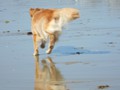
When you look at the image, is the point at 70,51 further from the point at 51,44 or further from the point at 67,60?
the point at 67,60

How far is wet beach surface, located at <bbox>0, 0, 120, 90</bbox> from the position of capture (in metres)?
6.69

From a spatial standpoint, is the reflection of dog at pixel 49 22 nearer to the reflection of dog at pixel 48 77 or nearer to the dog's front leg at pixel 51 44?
the dog's front leg at pixel 51 44

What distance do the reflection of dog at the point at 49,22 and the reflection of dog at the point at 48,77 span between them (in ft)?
2.88

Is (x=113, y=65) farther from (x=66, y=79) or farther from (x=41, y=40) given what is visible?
(x=41, y=40)

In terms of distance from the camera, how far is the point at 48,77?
713 centimetres

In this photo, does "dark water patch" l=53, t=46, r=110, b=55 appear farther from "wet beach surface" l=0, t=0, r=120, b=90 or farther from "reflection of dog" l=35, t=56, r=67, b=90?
"reflection of dog" l=35, t=56, r=67, b=90

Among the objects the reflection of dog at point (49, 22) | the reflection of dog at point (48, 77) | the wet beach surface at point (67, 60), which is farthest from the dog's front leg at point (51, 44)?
the reflection of dog at point (48, 77)

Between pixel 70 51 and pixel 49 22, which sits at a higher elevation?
pixel 49 22

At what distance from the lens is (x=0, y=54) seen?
9359 mm

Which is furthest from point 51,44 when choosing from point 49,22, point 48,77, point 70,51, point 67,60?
point 48,77

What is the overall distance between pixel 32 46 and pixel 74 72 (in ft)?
10.2

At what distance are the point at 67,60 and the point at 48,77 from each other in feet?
4.77

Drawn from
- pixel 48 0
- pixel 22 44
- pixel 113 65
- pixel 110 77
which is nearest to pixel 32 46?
pixel 22 44

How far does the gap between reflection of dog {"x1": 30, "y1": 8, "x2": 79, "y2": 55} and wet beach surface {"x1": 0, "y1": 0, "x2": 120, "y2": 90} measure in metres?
0.21
